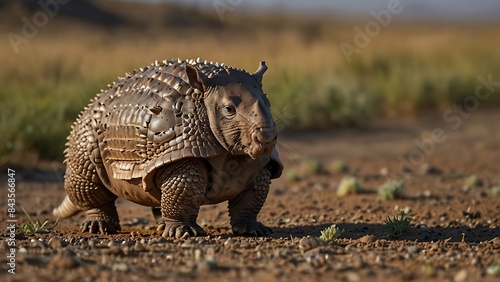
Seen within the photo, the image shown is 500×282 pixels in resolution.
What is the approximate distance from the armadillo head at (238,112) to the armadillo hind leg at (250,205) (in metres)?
0.77

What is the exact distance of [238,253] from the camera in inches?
265

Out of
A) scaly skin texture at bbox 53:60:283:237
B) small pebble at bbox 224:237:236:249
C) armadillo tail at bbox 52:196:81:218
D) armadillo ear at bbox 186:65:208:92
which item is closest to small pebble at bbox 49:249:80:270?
small pebble at bbox 224:237:236:249

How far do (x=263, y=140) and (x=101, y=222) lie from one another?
230 cm

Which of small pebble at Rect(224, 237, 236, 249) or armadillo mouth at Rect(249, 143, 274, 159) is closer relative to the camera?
small pebble at Rect(224, 237, 236, 249)

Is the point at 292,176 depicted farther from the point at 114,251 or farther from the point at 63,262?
the point at 63,262

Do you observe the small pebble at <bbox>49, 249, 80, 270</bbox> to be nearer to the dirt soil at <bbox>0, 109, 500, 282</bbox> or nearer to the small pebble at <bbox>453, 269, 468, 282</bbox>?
the dirt soil at <bbox>0, 109, 500, 282</bbox>

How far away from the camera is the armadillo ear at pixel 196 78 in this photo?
24.3 feet

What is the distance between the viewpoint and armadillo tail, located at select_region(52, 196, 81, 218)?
29.8 ft

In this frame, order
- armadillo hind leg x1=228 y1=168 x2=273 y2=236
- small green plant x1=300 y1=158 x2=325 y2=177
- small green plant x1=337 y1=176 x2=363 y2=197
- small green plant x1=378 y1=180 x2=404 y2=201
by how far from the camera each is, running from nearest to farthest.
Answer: armadillo hind leg x1=228 y1=168 x2=273 y2=236 < small green plant x1=378 y1=180 x2=404 y2=201 < small green plant x1=337 y1=176 x2=363 y2=197 < small green plant x1=300 y1=158 x2=325 y2=177

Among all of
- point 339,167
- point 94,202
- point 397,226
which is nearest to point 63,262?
point 94,202

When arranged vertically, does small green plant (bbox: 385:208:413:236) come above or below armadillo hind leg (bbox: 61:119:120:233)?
below

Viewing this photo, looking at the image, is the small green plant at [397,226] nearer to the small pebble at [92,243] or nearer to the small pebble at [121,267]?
the small pebble at [92,243]

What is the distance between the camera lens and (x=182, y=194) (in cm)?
748

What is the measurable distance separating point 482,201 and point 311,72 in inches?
505
